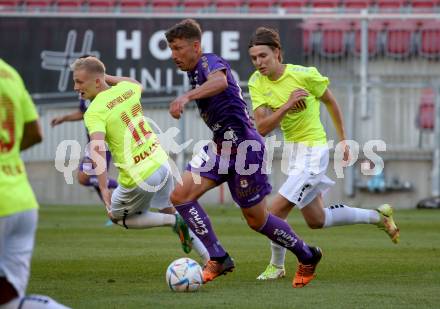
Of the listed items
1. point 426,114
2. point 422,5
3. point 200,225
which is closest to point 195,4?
point 422,5

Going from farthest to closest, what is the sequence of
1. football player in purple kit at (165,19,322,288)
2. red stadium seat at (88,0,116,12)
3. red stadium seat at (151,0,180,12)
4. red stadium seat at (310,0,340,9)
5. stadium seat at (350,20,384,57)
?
1. red stadium seat at (88,0,116,12)
2. red stadium seat at (151,0,180,12)
3. red stadium seat at (310,0,340,9)
4. stadium seat at (350,20,384,57)
5. football player in purple kit at (165,19,322,288)

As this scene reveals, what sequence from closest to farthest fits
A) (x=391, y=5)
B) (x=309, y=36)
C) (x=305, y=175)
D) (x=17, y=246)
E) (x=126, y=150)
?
(x=17, y=246) → (x=126, y=150) → (x=305, y=175) → (x=309, y=36) → (x=391, y=5)

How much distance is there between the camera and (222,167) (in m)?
8.53

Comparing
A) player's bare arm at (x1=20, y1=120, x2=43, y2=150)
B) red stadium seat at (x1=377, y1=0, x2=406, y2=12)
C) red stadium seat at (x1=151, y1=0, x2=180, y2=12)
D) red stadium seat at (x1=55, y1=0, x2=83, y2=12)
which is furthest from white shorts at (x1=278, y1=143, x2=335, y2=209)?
red stadium seat at (x1=55, y1=0, x2=83, y2=12)

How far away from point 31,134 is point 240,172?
3337 millimetres

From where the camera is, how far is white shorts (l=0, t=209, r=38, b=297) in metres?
5.09

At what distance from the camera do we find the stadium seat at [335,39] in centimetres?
2181

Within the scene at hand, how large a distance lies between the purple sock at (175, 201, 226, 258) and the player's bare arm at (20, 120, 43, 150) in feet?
10.6

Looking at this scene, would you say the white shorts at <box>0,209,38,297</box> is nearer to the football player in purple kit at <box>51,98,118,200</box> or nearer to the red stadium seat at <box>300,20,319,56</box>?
the football player in purple kit at <box>51,98,118,200</box>

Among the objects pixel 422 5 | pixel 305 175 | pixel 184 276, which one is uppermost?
pixel 422 5

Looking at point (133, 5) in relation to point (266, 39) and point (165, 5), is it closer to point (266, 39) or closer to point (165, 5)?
point (165, 5)

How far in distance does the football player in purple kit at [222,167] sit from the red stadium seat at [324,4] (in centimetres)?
1510

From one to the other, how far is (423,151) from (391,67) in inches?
74.1

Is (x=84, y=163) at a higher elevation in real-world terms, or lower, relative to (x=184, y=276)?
lower
